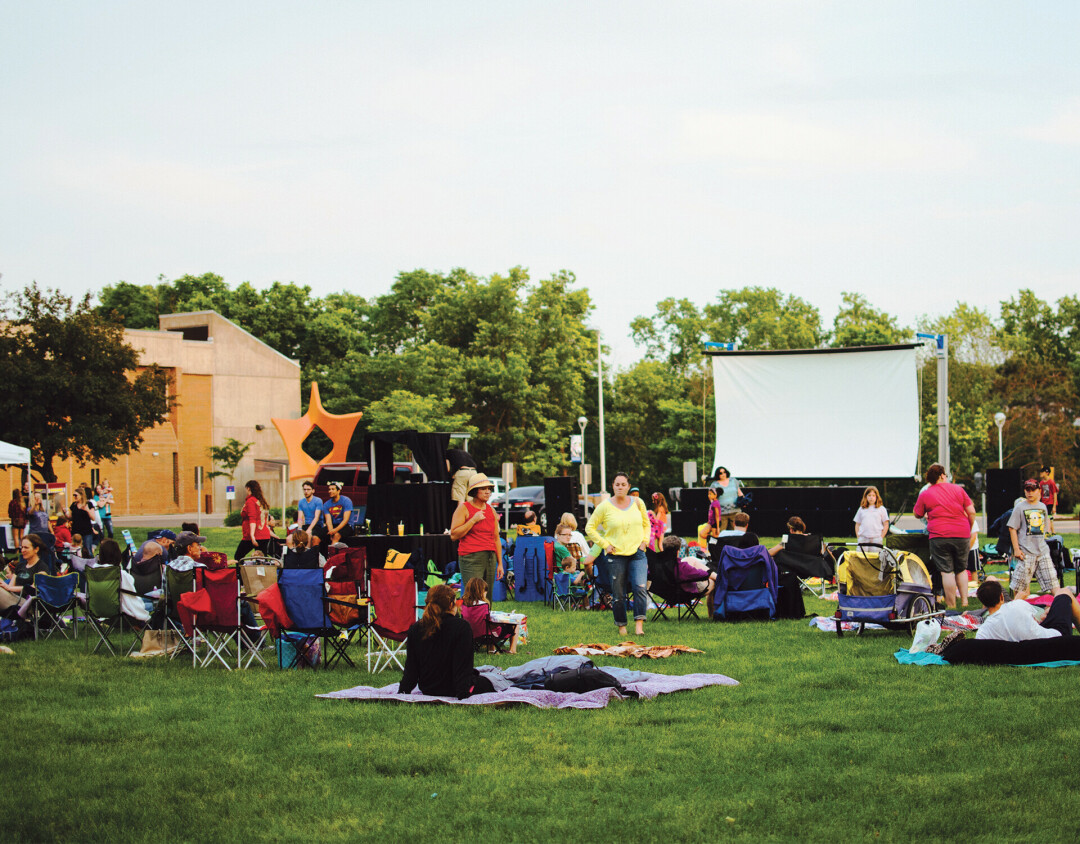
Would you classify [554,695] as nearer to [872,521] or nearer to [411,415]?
[872,521]

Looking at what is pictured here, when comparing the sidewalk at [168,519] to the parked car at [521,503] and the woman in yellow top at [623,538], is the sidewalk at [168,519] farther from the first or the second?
the woman in yellow top at [623,538]

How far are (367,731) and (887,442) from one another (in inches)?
786

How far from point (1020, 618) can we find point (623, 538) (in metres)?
3.72

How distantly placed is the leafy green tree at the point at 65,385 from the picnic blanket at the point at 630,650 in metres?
22.7

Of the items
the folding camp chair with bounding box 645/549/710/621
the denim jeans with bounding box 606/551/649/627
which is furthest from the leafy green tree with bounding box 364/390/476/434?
the denim jeans with bounding box 606/551/649/627

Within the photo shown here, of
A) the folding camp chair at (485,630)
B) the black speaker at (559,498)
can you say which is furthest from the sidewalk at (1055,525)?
the folding camp chair at (485,630)

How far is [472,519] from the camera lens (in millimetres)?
10781

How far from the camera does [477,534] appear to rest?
35.9 feet

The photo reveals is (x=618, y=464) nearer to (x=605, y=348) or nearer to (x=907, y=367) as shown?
(x=605, y=348)

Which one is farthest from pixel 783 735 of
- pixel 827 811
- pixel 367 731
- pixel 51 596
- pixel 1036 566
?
pixel 51 596

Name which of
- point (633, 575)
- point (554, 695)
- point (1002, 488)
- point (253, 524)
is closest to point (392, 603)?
point (554, 695)

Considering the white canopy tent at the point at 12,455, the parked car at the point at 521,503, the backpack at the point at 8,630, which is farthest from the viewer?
the parked car at the point at 521,503

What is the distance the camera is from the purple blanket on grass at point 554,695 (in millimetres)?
7508

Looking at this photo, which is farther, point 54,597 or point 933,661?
point 54,597
